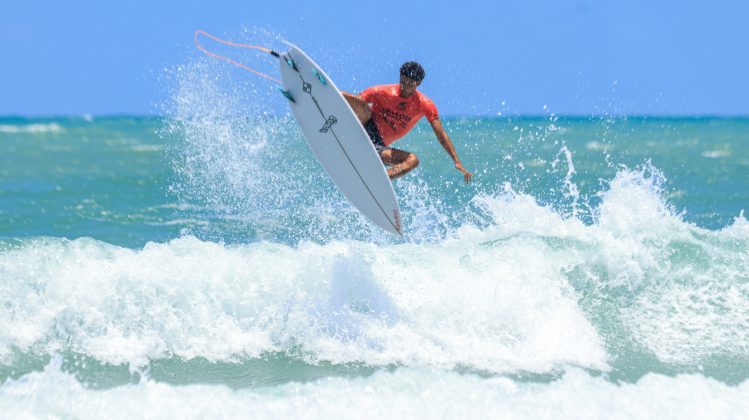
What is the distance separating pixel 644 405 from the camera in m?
5.57

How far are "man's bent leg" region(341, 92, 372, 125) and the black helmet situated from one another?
1.72 ft

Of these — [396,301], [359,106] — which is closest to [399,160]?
[359,106]

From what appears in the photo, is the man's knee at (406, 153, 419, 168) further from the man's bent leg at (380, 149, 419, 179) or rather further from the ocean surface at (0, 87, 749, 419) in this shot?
the ocean surface at (0, 87, 749, 419)

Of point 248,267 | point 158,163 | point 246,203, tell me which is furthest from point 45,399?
point 158,163

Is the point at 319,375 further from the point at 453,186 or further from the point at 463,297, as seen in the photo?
the point at 453,186

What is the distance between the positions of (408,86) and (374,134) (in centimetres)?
61

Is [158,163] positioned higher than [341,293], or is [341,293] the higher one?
[341,293]

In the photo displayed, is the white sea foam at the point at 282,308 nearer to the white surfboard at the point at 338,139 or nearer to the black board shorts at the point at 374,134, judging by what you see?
the white surfboard at the point at 338,139

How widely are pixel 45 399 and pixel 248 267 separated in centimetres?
250

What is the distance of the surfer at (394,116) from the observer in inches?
288

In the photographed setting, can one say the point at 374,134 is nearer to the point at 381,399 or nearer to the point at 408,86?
the point at 408,86

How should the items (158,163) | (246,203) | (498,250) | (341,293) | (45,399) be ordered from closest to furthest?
(45,399) < (341,293) < (498,250) < (246,203) < (158,163)

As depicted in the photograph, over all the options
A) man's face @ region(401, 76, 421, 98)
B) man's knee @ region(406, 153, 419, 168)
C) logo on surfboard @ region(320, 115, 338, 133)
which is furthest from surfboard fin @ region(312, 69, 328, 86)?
man's knee @ region(406, 153, 419, 168)

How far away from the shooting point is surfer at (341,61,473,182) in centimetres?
732
